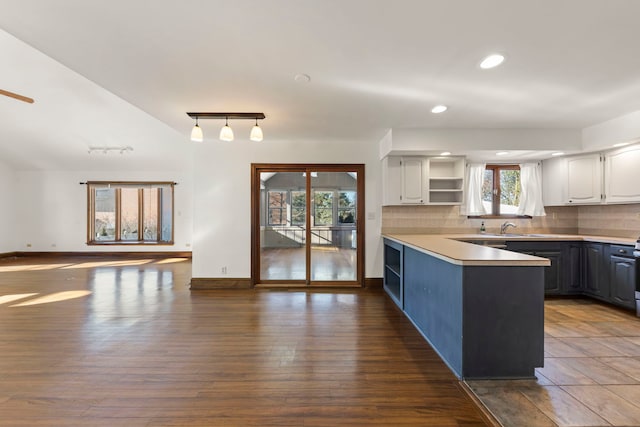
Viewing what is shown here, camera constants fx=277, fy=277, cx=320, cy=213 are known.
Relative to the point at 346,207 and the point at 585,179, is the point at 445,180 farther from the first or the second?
the point at 585,179

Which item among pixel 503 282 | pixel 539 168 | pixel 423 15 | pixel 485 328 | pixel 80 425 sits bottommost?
pixel 80 425

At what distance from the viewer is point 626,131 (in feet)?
11.0

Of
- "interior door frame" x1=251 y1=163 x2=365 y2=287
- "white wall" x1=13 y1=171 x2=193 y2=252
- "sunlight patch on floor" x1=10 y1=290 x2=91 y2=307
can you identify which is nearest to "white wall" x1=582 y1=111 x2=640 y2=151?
"interior door frame" x1=251 y1=163 x2=365 y2=287

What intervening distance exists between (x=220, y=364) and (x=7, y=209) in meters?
9.97

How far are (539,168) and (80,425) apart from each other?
607 cm

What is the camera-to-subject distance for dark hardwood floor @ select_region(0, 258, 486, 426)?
67.5 inches

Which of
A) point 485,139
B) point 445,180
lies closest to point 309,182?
point 445,180

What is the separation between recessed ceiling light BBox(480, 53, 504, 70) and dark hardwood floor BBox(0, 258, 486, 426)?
8.02ft

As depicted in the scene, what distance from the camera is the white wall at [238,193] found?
455 centimetres

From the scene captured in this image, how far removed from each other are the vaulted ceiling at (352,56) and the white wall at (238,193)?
723mm

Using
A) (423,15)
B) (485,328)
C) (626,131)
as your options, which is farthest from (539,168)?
(423,15)

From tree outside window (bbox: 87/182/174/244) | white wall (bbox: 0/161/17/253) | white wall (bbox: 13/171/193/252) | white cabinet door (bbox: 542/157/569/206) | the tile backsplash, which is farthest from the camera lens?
tree outside window (bbox: 87/182/174/244)

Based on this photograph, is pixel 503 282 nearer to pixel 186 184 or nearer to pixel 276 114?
pixel 276 114

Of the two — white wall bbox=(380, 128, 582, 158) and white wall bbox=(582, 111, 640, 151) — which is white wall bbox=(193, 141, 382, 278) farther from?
white wall bbox=(582, 111, 640, 151)
